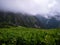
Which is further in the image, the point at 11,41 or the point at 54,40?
the point at 54,40

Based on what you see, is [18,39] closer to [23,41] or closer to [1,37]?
[23,41]

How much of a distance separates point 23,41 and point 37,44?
1865 millimetres

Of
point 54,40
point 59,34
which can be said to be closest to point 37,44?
point 54,40

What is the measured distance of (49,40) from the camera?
70.1 ft

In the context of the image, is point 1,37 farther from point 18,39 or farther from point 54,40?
point 54,40

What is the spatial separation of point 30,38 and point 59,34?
469 centimetres

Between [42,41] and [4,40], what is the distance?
4894 millimetres

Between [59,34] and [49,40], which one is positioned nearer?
[49,40]

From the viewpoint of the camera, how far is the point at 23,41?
2092 centimetres

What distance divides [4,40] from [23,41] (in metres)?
2.46

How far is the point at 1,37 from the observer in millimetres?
21672

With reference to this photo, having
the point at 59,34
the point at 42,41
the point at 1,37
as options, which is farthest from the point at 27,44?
the point at 59,34

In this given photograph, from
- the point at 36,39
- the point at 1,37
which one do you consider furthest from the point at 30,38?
the point at 1,37

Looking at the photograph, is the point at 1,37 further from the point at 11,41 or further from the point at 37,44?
the point at 37,44
